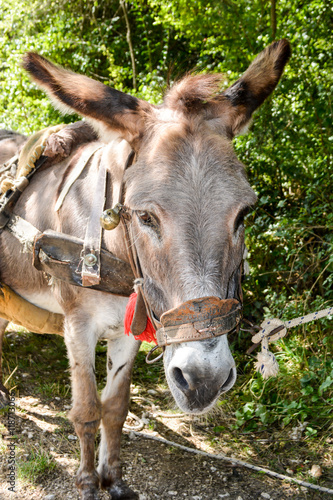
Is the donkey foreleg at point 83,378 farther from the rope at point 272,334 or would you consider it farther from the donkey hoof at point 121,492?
the rope at point 272,334

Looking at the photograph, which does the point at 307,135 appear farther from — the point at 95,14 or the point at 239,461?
the point at 95,14

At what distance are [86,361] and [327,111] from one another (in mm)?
3192

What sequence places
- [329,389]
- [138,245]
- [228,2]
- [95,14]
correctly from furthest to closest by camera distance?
[95,14], [228,2], [329,389], [138,245]

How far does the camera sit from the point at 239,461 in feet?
10.2

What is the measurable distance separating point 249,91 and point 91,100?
78cm

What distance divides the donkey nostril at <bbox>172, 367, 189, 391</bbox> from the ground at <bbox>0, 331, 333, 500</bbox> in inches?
59.3

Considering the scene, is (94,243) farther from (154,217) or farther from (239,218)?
(239,218)

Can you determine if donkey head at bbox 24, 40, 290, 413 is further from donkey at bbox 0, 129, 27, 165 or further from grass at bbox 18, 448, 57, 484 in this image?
grass at bbox 18, 448, 57, 484

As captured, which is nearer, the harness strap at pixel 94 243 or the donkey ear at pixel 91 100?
the donkey ear at pixel 91 100

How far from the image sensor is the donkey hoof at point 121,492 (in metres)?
2.72

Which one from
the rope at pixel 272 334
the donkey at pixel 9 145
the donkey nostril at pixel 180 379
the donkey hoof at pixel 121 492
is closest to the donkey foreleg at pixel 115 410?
the donkey hoof at pixel 121 492

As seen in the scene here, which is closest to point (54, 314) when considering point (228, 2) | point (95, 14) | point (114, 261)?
point (114, 261)

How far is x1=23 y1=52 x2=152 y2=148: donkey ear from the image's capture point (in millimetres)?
2043

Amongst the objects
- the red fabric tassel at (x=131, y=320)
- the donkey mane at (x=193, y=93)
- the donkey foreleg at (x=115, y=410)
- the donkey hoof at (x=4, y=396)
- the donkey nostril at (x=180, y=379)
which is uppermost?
the donkey mane at (x=193, y=93)
